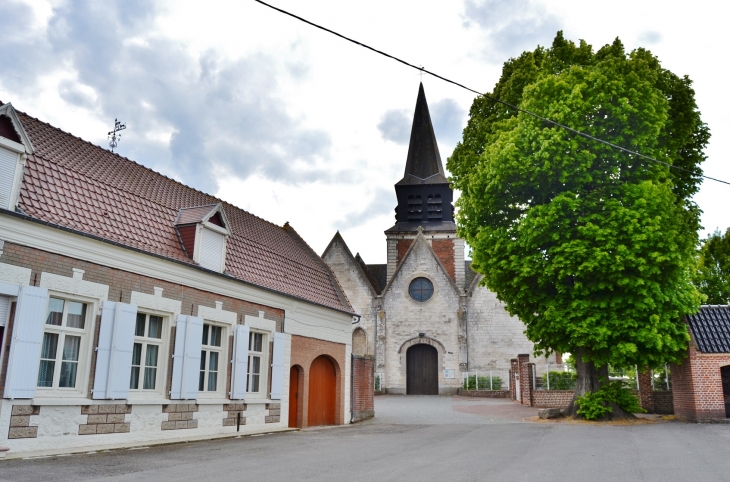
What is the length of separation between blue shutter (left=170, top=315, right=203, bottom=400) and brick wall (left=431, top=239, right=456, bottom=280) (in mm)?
29575

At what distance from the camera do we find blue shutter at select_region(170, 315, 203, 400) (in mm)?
13008

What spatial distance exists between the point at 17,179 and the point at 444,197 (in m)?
35.9

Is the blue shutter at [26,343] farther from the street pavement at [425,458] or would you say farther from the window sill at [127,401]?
the street pavement at [425,458]

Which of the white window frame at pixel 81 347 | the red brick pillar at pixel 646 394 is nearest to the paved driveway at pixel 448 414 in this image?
the red brick pillar at pixel 646 394

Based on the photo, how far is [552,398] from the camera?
25.0 m

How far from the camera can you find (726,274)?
116 feet

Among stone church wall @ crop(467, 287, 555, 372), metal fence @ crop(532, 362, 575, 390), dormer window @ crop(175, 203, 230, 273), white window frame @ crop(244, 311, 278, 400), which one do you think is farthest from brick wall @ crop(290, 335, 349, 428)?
stone church wall @ crop(467, 287, 555, 372)

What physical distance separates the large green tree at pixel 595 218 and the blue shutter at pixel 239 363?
843 centimetres

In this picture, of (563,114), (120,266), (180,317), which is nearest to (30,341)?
(120,266)

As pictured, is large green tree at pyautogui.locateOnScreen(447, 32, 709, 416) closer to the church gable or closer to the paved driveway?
the paved driveway

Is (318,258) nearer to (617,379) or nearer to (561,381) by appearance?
(561,381)

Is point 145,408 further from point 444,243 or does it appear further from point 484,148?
point 444,243

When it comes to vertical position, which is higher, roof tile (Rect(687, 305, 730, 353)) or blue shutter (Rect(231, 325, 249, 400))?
roof tile (Rect(687, 305, 730, 353))

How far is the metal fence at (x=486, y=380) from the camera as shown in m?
33.7
